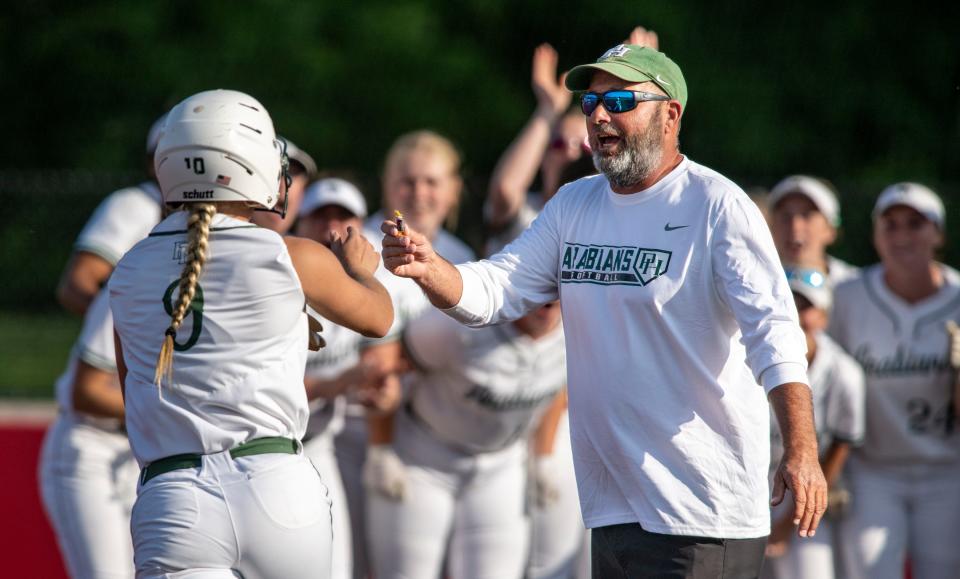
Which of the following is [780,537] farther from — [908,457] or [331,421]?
[331,421]

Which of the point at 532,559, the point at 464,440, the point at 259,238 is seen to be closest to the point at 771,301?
the point at 259,238

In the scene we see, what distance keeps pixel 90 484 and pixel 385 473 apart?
1.37 metres

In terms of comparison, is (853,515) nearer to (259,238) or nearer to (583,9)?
(259,238)

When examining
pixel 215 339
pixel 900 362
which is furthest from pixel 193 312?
pixel 900 362

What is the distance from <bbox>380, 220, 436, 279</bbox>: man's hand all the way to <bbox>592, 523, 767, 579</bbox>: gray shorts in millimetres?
938

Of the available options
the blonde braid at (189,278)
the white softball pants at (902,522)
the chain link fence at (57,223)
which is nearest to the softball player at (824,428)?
the white softball pants at (902,522)

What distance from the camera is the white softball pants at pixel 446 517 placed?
614cm

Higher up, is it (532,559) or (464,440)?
(464,440)

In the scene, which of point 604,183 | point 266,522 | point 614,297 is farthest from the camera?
point 604,183

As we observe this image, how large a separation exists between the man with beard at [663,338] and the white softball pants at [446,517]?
2195mm

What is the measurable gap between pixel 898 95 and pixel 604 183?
563 inches

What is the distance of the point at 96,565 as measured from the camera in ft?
16.9

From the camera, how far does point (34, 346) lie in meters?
12.7

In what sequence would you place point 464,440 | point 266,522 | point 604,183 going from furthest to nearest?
1. point 464,440
2. point 604,183
3. point 266,522
